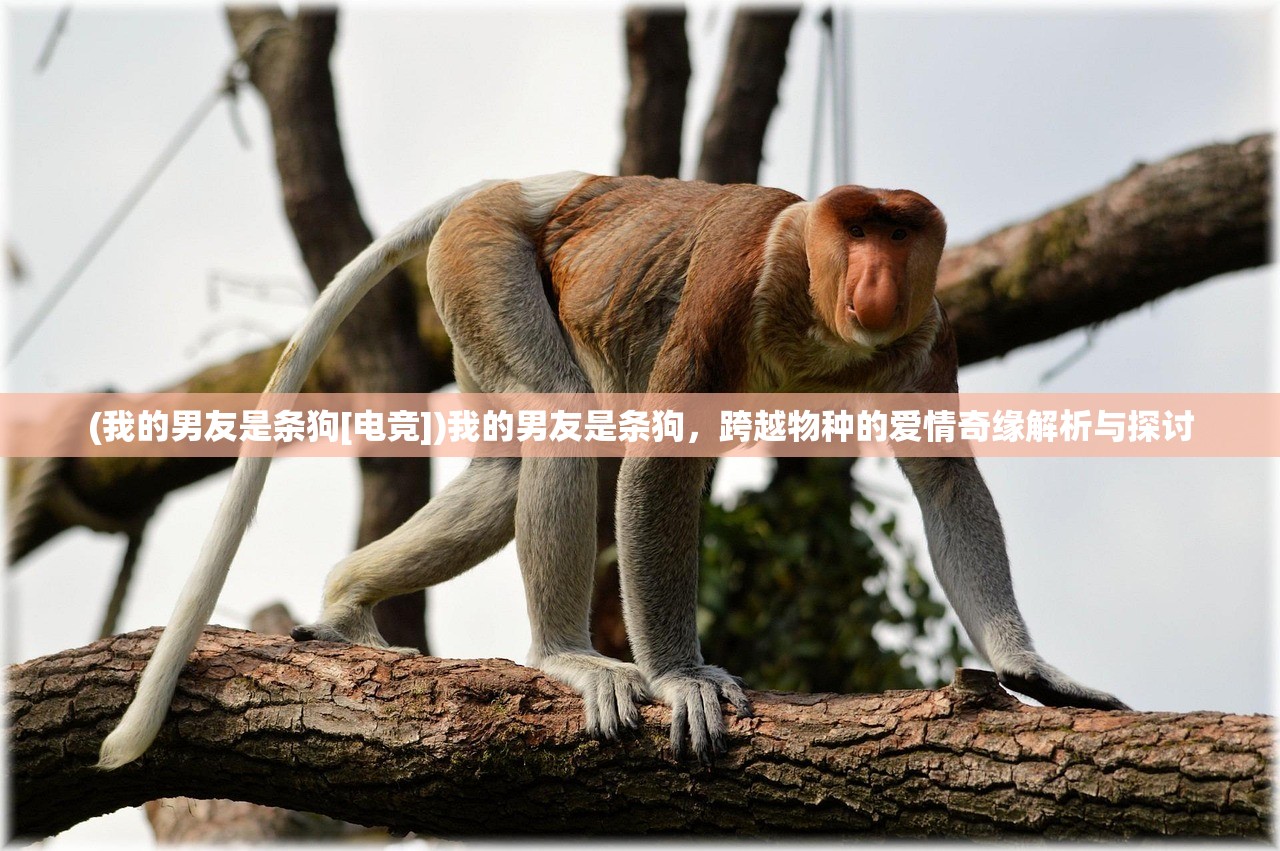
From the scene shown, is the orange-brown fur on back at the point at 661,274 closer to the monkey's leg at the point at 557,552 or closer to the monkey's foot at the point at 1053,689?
the monkey's leg at the point at 557,552

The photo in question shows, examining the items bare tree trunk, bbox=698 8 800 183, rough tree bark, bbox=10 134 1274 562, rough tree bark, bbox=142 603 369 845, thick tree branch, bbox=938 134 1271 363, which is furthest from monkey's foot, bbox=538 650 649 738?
bare tree trunk, bbox=698 8 800 183

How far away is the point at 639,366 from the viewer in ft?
14.0

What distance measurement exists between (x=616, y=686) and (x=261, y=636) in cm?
122

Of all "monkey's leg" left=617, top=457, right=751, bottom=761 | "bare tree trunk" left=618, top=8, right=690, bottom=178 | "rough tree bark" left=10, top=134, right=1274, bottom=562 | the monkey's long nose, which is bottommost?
"monkey's leg" left=617, top=457, right=751, bottom=761

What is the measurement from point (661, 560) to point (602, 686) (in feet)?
1.42

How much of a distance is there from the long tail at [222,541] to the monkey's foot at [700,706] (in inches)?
53.6

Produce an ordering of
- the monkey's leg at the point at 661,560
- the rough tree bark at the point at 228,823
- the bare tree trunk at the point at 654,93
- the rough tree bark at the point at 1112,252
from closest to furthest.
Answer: the monkey's leg at the point at 661,560
the rough tree bark at the point at 228,823
the rough tree bark at the point at 1112,252
the bare tree trunk at the point at 654,93

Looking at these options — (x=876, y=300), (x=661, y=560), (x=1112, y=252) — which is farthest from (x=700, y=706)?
(x=1112, y=252)

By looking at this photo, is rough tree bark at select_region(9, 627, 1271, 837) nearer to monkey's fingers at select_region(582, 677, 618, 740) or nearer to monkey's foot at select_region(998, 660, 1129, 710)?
monkey's fingers at select_region(582, 677, 618, 740)

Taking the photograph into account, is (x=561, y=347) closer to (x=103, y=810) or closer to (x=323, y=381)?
(x=103, y=810)

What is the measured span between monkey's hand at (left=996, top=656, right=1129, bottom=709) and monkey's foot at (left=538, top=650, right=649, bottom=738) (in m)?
1.08

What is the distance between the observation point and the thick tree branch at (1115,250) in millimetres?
6125

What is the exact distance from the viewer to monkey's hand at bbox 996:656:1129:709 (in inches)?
137

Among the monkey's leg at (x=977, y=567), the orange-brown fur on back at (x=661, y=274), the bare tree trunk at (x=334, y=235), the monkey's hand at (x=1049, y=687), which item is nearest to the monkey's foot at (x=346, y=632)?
the orange-brown fur on back at (x=661, y=274)
